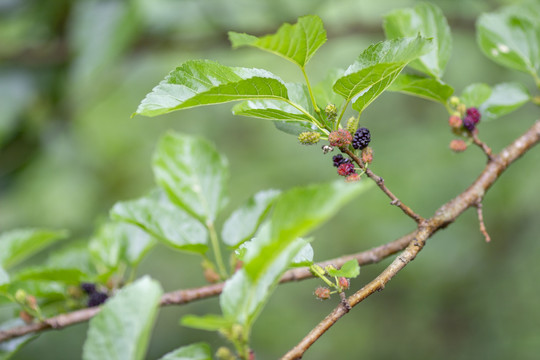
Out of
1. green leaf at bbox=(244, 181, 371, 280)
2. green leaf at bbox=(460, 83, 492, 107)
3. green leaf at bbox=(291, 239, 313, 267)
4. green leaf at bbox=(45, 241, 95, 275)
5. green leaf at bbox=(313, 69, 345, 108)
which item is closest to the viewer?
green leaf at bbox=(244, 181, 371, 280)

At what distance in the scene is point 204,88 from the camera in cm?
63

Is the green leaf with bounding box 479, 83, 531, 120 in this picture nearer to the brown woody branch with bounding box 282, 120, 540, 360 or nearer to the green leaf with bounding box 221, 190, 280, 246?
the brown woody branch with bounding box 282, 120, 540, 360

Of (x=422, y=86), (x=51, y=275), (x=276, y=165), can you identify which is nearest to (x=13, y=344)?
(x=51, y=275)

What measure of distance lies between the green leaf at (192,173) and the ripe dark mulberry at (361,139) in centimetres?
34

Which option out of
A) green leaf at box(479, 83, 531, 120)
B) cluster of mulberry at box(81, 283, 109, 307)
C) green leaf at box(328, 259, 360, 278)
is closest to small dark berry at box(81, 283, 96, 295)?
cluster of mulberry at box(81, 283, 109, 307)

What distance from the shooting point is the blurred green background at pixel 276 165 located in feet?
5.74

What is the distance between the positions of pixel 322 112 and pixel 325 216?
313 millimetres

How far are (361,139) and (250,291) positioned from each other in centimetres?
26

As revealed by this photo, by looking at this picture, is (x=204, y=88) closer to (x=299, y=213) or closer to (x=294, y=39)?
(x=294, y=39)

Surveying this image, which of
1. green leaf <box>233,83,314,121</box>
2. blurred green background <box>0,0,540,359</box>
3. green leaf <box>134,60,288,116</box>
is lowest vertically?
blurred green background <box>0,0,540,359</box>

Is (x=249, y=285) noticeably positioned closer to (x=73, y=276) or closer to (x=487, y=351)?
(x=73, y=276)

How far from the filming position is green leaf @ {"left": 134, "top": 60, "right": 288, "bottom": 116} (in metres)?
0.59

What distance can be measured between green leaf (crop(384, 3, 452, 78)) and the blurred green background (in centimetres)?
82

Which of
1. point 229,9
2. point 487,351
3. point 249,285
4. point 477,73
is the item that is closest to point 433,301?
point 487,351
